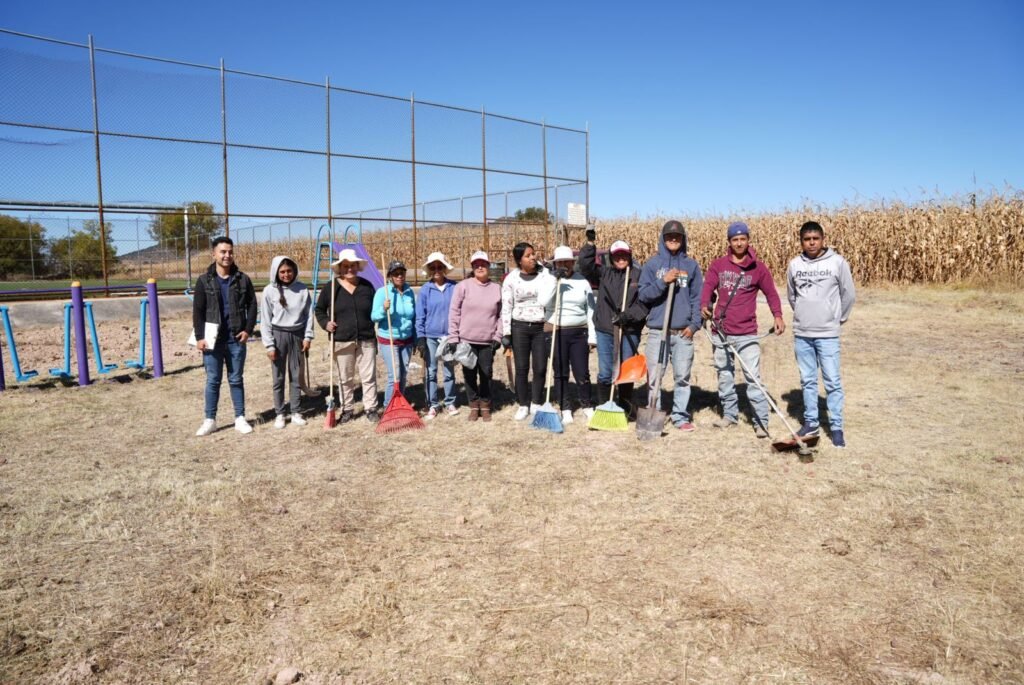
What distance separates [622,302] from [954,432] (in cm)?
346

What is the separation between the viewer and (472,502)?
5.21m

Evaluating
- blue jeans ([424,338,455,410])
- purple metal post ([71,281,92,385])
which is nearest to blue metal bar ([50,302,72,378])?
purple metal post ([71,281,92,385])

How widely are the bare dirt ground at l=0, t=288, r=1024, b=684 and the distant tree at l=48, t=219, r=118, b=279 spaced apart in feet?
65.0

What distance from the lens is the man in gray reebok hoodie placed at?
20.4 feet

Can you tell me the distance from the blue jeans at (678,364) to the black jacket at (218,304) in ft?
13.4

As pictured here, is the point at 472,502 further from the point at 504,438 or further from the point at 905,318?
the point at 905,318

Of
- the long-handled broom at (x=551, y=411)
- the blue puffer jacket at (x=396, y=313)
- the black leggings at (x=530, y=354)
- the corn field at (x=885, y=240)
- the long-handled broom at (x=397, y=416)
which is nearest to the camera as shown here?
the long-handled broom at (x=551, y=411)

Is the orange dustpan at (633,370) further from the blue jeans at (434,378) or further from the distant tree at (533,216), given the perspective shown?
the distant tree at (533,216)

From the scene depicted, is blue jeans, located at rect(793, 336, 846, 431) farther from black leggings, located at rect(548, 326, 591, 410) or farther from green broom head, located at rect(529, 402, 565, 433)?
green broom head, located at rect(529, 402, 565, 433)

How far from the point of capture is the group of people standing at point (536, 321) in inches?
261

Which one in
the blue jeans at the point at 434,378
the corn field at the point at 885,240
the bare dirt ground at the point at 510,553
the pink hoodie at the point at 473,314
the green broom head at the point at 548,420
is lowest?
the bare dirt ground at the point at 510,553


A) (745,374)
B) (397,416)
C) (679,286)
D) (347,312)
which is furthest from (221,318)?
(745,374)

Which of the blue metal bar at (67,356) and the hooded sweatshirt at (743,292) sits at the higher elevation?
the hooded sweatshirt at (743,292)

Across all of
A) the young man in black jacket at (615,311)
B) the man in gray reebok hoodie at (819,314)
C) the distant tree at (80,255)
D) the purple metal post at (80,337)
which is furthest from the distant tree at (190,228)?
the man in gray reebok hoodie at (819,314)
